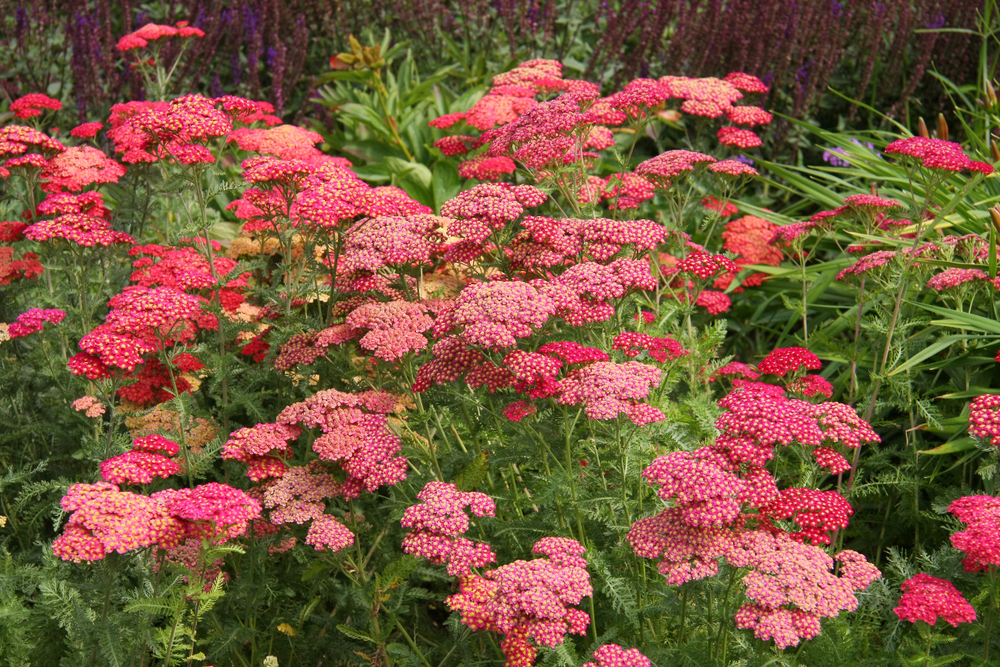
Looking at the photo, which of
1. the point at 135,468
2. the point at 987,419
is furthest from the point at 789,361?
the point at 135,468

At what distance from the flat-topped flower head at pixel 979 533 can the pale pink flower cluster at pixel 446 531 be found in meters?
1.24

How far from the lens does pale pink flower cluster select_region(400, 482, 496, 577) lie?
2.45 metres

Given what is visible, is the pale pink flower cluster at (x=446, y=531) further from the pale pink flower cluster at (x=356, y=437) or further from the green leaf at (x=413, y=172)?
the green leaf at (x=413, y=172)

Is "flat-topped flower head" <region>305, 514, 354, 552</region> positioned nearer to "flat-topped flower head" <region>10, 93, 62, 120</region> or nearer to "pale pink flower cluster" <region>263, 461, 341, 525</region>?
"pale pink flower cluster" <region>263, 461, 341, 525</region>

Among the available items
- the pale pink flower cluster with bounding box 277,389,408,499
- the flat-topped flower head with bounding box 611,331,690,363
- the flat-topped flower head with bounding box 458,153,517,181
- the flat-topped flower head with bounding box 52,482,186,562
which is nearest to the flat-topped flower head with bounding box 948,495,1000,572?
the flat-topped flower head with bounding box 611,331,690,363

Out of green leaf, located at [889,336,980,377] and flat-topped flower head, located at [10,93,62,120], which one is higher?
flat-topped flower head, located at [10,93,62,120]

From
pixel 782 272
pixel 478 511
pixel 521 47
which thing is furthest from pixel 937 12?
pixel 478 511

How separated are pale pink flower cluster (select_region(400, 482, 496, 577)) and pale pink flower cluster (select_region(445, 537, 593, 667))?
7cm

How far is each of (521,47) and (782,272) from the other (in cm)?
379

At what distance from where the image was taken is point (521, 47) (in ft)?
25.7

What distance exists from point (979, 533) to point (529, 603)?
1192 millimetres

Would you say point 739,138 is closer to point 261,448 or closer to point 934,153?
point 934,153

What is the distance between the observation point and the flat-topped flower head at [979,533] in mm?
2336

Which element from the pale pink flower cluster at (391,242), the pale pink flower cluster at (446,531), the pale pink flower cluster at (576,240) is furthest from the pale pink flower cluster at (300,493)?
the pale pink flower cluster at (576,240)
